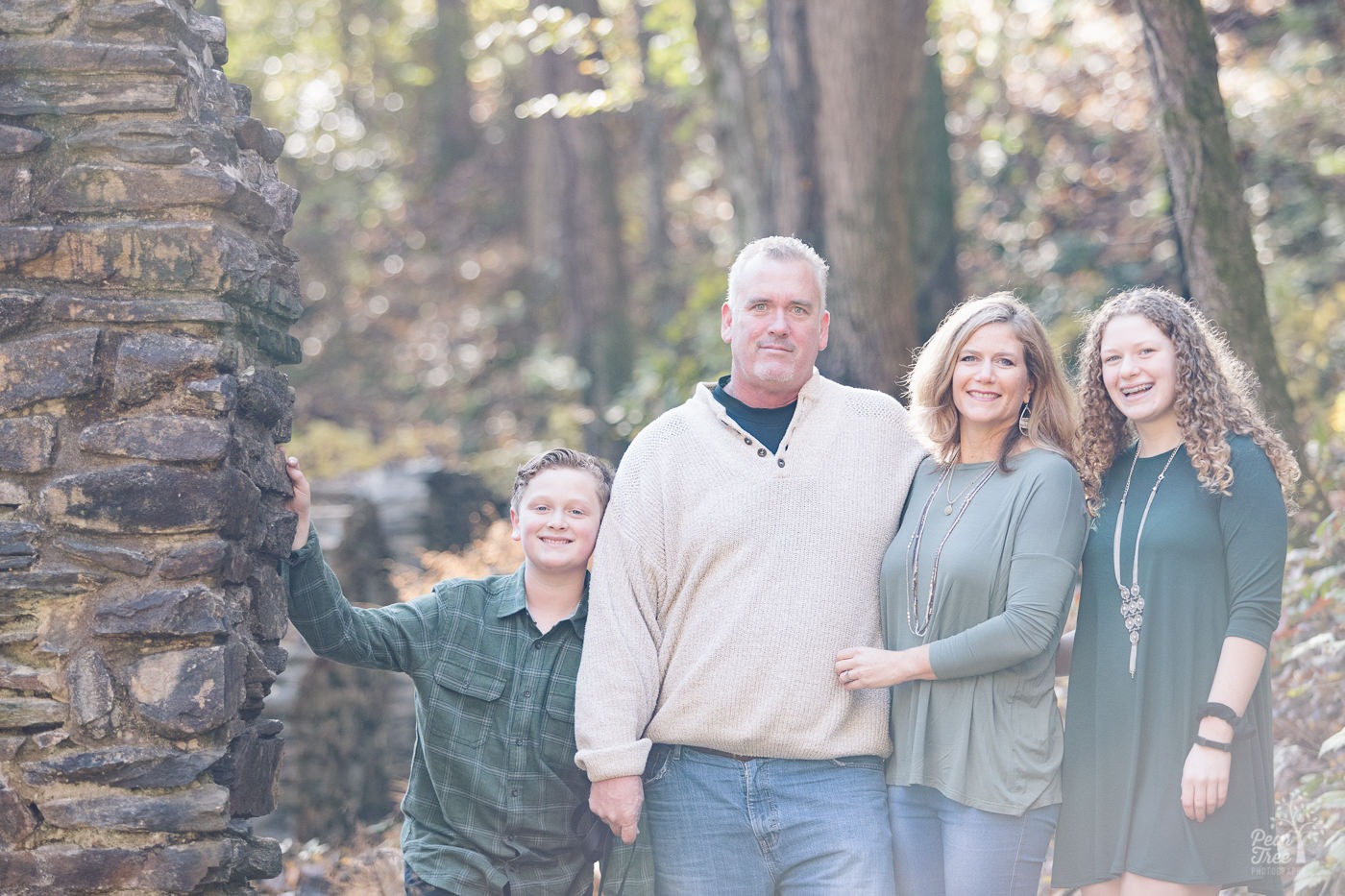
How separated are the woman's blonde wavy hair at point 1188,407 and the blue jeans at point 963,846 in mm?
822

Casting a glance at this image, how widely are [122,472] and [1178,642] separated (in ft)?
8.63

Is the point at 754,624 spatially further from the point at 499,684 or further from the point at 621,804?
the point at 499,684

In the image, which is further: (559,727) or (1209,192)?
(1209,192)

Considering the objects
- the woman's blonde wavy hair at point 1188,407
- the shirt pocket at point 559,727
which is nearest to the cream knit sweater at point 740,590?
the shirt pocket at point 559,727

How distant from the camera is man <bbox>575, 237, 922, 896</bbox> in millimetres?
3219

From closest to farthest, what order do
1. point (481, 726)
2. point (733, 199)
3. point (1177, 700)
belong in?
1. point (1177, 700)
2. point (481, 726)
3. point (733, 199)

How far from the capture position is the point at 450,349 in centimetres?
1580

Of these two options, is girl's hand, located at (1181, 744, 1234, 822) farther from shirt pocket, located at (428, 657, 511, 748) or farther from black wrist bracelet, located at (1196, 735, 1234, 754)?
shirt pocket, located at (428, 657, 511, 748)

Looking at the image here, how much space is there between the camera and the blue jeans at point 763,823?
3.16 m

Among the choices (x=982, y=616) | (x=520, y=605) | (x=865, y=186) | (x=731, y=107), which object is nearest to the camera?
(x=982, y=616)

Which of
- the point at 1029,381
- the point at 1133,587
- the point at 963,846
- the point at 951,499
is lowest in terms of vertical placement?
the point at 963,846

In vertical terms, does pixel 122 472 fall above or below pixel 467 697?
above

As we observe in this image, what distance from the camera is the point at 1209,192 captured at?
204 inches

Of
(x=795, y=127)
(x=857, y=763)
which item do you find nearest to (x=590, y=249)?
(x=795, y=127)
